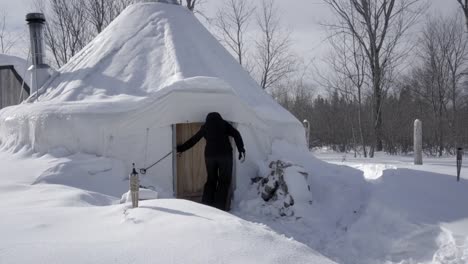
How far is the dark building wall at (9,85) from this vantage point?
13.4 meters

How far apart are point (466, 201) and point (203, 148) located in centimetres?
389

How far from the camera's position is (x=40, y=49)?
25.3 ft

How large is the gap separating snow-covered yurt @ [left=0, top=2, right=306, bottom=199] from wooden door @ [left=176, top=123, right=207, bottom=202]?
0.05 feet

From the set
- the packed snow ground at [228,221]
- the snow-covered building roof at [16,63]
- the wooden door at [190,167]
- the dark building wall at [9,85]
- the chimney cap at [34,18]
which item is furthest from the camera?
the snow-covered building roof at [16,63]

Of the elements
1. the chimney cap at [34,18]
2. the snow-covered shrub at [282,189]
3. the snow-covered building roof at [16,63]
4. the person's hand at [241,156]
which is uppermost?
the snow-covered building roof at [16,63]

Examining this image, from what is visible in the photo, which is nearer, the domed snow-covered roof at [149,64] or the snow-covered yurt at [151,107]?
the snow-covered yurt at [151,107]

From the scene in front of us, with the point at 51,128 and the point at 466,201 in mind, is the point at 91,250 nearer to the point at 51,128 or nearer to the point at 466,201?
the point at 51,128

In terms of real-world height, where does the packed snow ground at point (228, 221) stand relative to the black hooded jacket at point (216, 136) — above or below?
below

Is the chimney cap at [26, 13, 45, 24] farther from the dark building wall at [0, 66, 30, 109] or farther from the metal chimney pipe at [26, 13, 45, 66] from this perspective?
the dark building wall at [0, 66, 30, 109]

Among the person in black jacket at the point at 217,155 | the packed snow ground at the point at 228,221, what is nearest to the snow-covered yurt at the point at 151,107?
the packed snow ground at the point at 228,221

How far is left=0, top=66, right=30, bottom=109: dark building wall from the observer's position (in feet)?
44.0

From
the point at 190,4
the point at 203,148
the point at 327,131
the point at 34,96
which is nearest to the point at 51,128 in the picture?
the point at 34,96

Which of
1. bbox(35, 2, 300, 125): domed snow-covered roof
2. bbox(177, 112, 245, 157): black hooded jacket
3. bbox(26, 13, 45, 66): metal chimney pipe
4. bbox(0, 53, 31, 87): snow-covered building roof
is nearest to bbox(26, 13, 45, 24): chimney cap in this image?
bbox(26, 13, 45, 66): metal chimney pipe

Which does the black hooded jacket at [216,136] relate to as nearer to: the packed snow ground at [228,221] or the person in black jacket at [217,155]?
the person in black jacket at [217,155]
